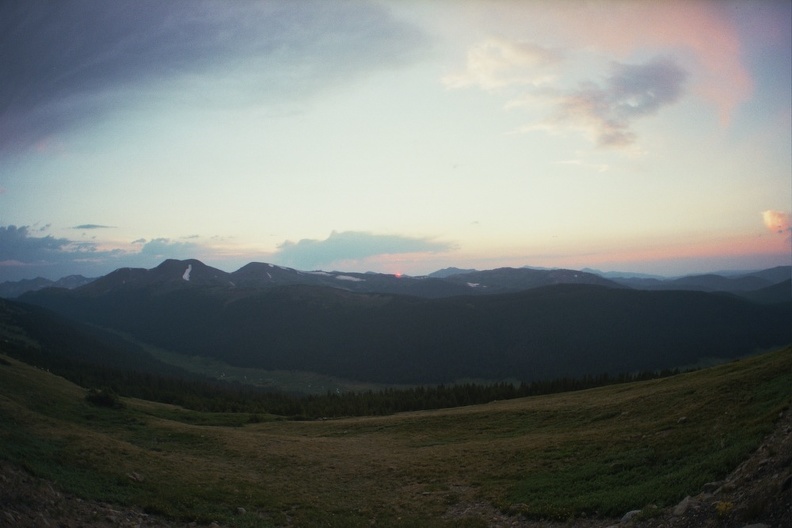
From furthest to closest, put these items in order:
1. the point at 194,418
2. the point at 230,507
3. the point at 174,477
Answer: the point at 194,418
the point at 174,477
the point at 230,507

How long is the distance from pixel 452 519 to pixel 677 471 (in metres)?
11.0

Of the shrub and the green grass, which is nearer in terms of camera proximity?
the green grass

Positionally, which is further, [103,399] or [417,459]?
[103,399]

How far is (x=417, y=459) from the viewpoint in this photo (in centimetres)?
3362

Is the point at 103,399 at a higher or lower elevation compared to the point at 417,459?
higher

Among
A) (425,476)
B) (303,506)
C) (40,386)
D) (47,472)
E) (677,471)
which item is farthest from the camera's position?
Result: (40,386)

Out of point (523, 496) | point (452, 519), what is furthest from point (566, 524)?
point (452, 519)

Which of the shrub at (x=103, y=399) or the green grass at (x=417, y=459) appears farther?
the shrub at (x=103, y=399)

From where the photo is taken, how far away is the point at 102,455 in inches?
1057

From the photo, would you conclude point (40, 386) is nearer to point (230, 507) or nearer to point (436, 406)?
point (230, 507)

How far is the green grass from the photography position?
2000 centimetres

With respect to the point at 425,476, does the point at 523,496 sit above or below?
above

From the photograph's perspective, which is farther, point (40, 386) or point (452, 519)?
point (40, 386)

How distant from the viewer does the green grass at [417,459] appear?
65.6 feet
